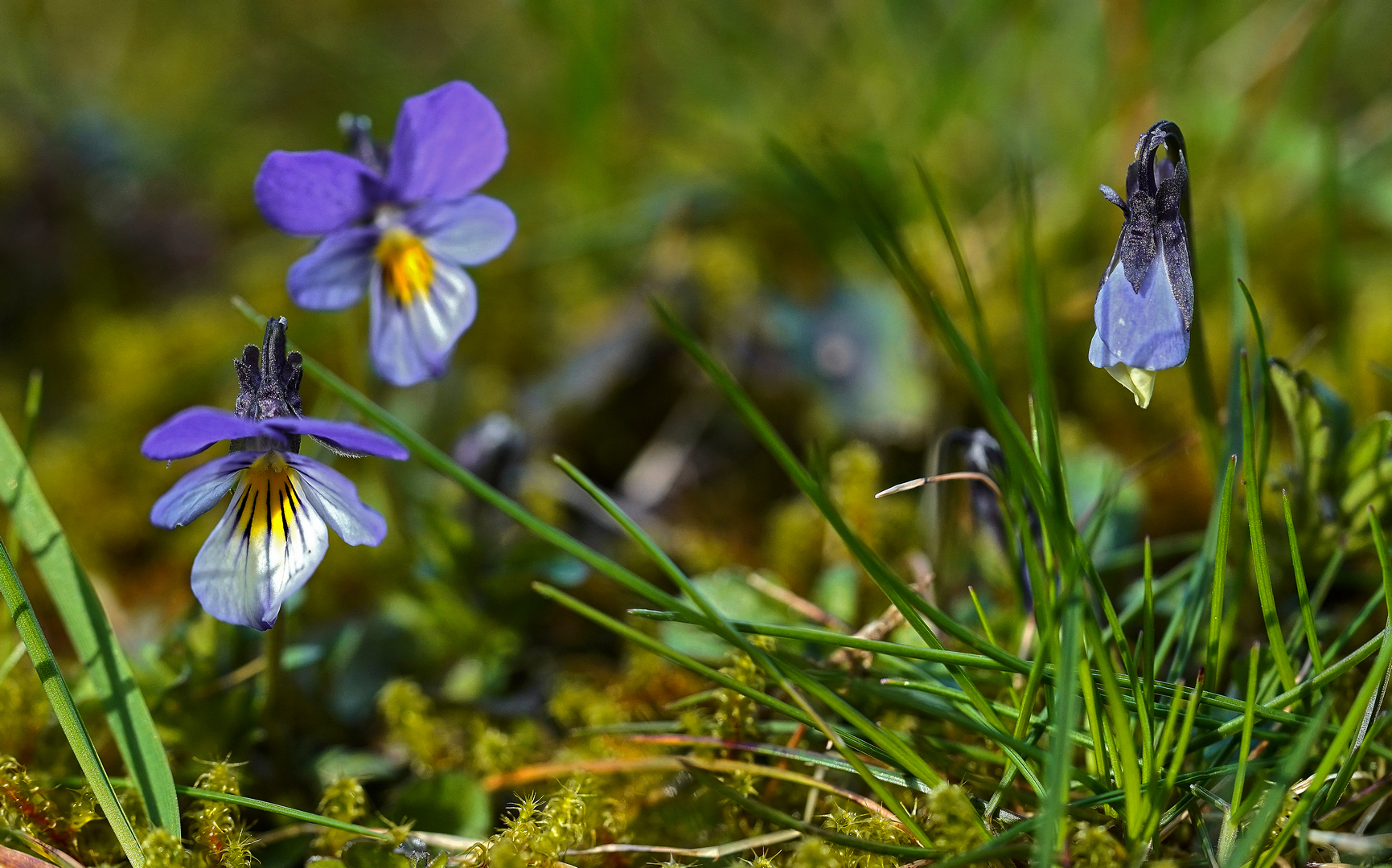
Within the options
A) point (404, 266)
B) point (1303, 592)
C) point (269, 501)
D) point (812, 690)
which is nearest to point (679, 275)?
point (404, 266)

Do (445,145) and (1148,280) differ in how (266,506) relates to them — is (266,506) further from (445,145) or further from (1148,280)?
(1148,280)

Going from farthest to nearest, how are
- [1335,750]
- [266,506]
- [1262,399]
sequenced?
[1262,399], [266,506], [1335,750]

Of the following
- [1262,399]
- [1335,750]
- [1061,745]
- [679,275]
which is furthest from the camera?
[679,275]

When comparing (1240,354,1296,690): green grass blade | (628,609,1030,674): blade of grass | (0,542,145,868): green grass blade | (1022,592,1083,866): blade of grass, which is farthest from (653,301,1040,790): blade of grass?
(0,542,145,868): green grass blade

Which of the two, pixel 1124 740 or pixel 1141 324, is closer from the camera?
pixel 1124 740

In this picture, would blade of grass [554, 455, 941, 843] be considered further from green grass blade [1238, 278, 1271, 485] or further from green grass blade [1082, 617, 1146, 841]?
green grass blade [1238, 278, 1271, 485]
